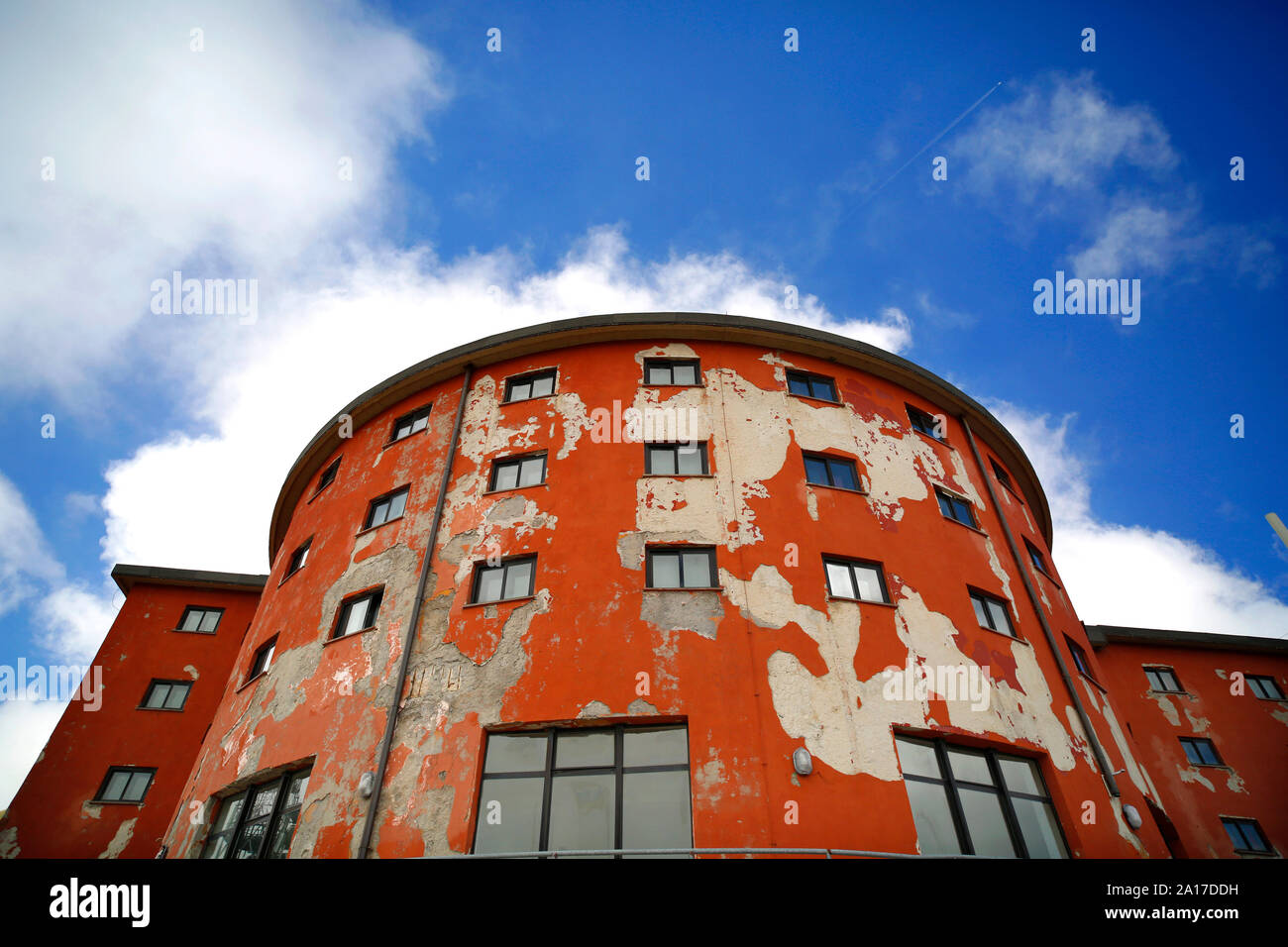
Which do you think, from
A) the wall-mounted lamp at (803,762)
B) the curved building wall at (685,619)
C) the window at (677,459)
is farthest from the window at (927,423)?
the wall-mounted lamp at (803,762)

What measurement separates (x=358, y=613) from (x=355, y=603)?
1.30 ft

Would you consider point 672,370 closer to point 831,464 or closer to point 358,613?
point 831,464

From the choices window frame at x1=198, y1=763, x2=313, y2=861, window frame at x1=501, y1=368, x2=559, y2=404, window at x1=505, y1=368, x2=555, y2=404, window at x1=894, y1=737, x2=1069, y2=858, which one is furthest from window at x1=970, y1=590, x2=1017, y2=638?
window frame at x1=198, y1=763, x2=313, y2=861

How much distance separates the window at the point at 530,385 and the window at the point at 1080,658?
1460 centimetres

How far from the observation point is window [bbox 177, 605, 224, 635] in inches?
1080

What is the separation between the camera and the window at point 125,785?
2294cm

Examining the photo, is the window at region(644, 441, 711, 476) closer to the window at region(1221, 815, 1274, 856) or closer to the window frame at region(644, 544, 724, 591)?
the window frame at region(644, 544, 724, 591)

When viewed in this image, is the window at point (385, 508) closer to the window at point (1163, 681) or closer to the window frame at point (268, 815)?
the window frame at point (268, 815)

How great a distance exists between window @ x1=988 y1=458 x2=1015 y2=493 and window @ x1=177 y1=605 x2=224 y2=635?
29.1 metres

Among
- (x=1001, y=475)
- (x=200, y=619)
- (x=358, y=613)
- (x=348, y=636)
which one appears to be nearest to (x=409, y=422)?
(x=358, y=613)

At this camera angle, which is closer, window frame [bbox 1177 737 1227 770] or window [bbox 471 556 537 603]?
window [bbox 471 556 537 603]

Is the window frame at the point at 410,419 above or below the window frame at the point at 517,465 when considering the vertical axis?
above

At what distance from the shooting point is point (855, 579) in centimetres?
1437
